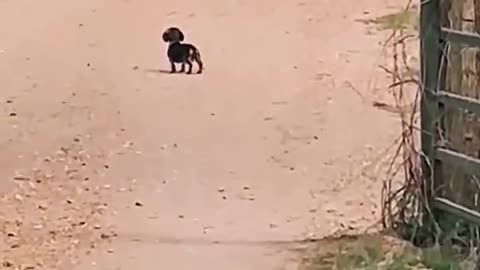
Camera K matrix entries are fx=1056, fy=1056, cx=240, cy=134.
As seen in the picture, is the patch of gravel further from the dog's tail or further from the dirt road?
the dog's tail

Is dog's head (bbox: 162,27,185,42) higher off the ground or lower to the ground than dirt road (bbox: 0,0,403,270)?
higher

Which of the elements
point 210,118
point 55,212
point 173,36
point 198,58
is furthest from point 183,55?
point 55,212

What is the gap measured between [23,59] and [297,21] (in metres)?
2.05

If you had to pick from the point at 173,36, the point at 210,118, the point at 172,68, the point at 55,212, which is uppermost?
the point at 173,36

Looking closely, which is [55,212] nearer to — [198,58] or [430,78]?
[430,78]

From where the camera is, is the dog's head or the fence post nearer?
the fence post

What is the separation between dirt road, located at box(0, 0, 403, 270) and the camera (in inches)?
159

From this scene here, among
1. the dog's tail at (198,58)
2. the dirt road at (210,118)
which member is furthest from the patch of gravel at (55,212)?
the dog's tail at (198,58)

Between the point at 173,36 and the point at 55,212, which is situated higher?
the point at 173,36

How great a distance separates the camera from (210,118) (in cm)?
554

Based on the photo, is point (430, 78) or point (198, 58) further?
point (198, 58)

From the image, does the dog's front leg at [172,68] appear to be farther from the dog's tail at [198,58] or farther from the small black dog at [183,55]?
the dog's tail at [198,58]

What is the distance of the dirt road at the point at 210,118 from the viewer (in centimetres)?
404

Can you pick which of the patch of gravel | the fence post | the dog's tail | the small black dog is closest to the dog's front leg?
the small black dog
